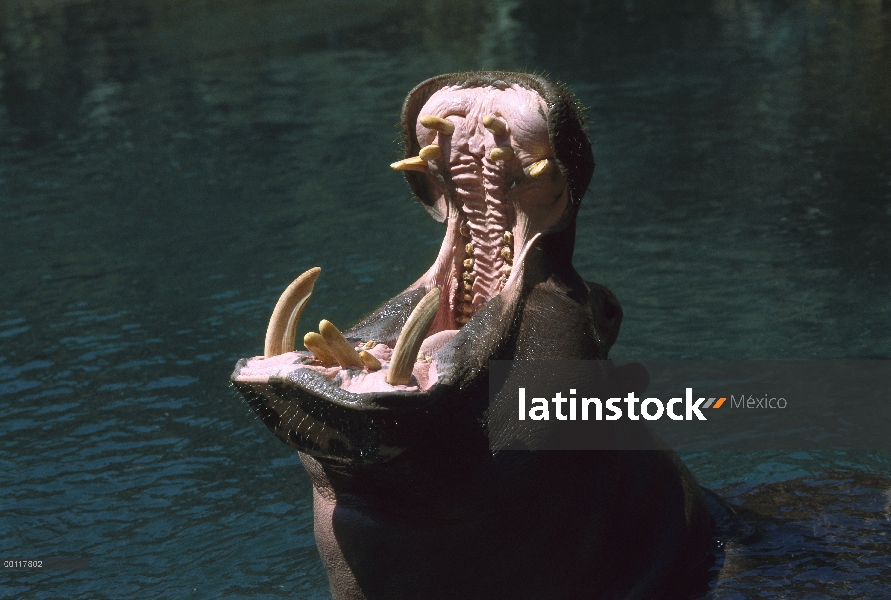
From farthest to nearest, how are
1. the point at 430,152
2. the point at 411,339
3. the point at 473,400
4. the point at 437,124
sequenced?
the point at 430,152
the point at 437,124
the point at 473,400
the point at 411,339

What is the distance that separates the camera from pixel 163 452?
582 cm

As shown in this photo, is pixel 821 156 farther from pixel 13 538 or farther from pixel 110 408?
pixel 13 538

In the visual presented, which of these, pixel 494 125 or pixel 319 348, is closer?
pixel 319 348

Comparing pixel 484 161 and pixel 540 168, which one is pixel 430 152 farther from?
pixel 540 168

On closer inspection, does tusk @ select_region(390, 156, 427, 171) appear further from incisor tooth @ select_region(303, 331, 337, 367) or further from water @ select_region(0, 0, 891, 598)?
water @ select_region(0, 0, 891, 598)

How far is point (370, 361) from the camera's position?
2.96 metres

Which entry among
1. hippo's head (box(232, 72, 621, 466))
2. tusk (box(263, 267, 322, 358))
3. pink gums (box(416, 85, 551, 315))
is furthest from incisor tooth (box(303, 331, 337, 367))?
pink gums (box(416, 85, 551, 315))

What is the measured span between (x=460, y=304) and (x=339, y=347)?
756 millimetres

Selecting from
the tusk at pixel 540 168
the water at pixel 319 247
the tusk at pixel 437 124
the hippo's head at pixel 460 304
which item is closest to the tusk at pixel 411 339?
the hippo's head at pixel 460 304

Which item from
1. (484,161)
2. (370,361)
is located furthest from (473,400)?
(484,161)

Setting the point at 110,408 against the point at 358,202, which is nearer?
the point at 110,408

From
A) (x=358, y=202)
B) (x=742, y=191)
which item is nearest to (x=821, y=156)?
(x=742, y=191)

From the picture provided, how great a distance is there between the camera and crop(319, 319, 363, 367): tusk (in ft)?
9.37

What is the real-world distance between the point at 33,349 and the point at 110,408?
115 centimetres
